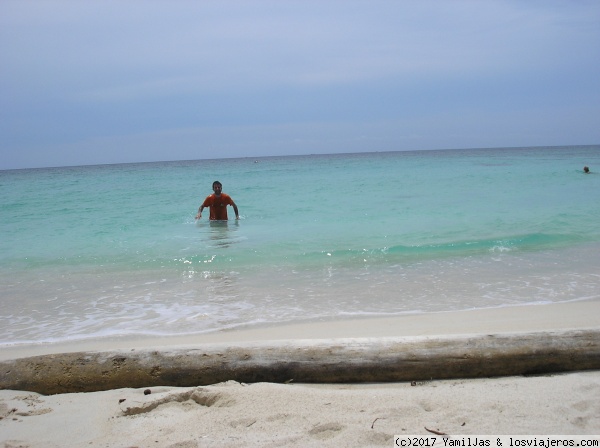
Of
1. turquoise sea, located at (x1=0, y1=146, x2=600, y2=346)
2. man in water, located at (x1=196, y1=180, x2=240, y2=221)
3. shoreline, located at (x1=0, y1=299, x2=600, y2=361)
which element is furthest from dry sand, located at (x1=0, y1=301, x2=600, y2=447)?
man in water, located at (x1=196, y1=180, x2=240, y2=221)

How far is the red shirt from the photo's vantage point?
39.9 feet

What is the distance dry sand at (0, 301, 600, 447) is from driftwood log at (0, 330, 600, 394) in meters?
0.07

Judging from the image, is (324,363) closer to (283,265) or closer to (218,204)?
(283,265)

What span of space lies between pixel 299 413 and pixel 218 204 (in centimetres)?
991

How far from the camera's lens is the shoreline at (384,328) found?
4312 millimetres

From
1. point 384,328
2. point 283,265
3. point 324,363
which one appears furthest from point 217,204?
point 324,363

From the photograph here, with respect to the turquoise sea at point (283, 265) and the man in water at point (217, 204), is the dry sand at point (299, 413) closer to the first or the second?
the turquoise sea at point (283, 265)

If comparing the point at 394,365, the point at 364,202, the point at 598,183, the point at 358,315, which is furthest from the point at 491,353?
the point at 598,183

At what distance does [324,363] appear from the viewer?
3068mm

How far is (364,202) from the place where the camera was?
16781 mm

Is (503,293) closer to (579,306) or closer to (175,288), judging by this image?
(579,306)

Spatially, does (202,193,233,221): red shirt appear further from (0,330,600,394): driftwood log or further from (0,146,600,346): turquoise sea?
(0,330,600,394): driftwood log

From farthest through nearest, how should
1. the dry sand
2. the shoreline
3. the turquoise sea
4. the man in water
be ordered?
1. the man in water
2. the turquoise sea
3. the shoreline
4. the dry sand

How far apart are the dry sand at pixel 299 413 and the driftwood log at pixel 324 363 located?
0.23 feet
